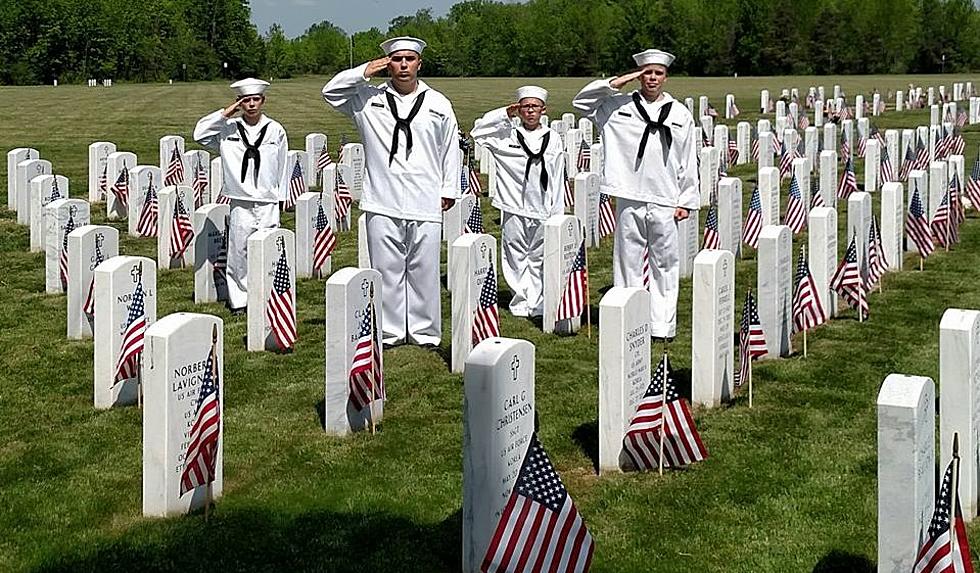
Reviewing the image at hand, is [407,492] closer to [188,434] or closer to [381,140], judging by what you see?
[188,434]

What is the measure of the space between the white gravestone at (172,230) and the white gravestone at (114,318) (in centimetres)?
573

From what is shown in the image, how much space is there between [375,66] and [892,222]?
6.84 meters

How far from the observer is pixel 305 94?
2484 inches

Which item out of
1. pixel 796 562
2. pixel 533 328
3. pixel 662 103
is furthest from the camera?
pixel 533 328

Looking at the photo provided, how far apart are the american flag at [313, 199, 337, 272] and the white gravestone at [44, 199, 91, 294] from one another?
2474mm

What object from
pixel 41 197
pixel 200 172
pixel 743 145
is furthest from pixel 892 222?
pixel 743 145

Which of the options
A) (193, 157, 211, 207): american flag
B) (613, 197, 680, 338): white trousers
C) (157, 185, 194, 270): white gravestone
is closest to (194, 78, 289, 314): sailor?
(157, 185, 194, 270): white gravestone

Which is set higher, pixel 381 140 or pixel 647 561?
pixel 381 140

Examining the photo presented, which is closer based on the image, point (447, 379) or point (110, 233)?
point (447, 379)

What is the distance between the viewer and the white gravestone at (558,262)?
37.1ft

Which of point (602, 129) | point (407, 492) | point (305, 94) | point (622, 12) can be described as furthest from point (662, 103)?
point (622, 12)

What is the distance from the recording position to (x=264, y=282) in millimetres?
10758

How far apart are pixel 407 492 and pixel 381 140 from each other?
12.1 ft

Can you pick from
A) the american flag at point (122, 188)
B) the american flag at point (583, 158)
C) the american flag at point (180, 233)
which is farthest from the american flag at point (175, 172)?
the american flag at point (583, 158)
